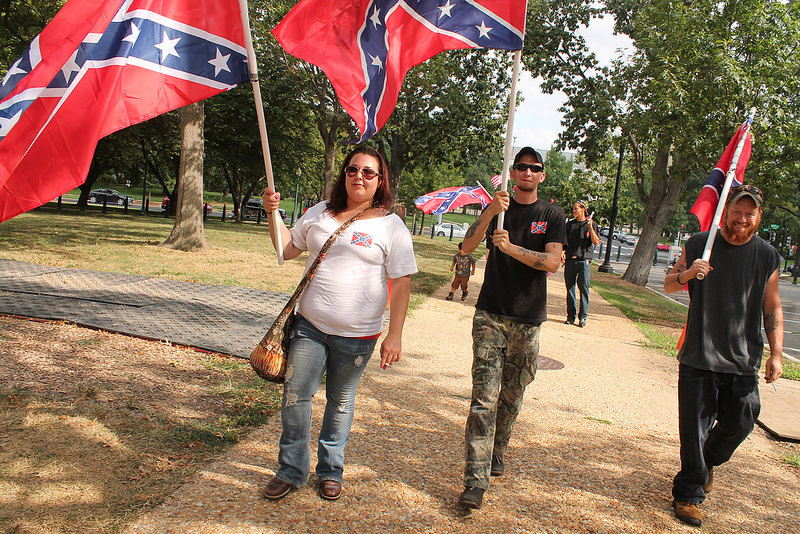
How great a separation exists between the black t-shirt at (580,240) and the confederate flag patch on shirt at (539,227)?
6967 mm

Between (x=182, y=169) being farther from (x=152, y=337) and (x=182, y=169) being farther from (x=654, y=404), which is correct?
(x=654, y=404)

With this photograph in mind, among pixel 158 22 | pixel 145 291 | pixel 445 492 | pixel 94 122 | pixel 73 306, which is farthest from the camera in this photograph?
pixel 145 291

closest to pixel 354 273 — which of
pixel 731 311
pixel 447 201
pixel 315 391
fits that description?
pixel 315 391

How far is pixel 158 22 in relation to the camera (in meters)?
3.34

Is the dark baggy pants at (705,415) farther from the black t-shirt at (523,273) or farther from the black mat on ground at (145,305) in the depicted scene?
the black mat on ground at (145,305)

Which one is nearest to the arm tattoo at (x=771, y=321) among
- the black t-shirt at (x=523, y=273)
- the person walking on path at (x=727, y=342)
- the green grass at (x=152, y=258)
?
the person walking on path at (x=727, y=342)

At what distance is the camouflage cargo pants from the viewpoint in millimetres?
3508

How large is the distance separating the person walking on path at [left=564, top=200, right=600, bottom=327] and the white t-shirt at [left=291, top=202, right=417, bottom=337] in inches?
299

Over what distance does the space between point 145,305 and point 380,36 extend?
16.9ft

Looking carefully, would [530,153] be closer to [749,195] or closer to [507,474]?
[749,195]

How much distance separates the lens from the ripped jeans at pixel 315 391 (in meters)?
3.26

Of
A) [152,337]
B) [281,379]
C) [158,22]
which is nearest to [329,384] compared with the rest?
[281,379]

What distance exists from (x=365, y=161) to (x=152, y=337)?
3.81 metres

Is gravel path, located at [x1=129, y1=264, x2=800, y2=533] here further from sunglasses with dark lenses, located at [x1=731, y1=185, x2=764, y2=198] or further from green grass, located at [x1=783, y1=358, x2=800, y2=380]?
green grass, located at [x1=783, y1=358, x2=800, y2=380]
